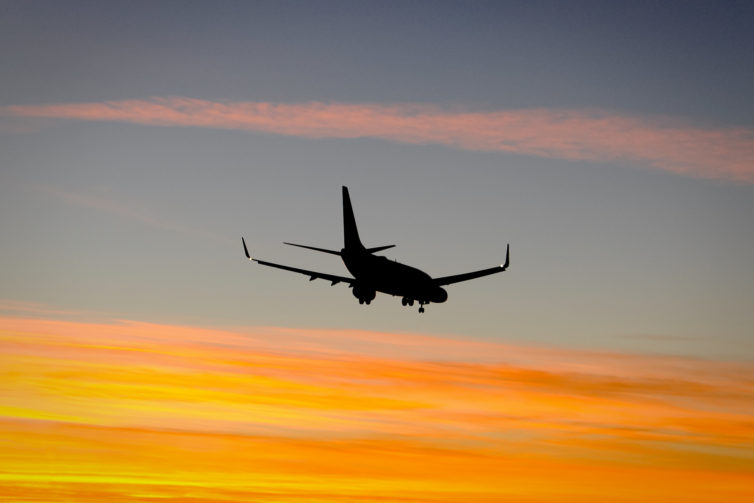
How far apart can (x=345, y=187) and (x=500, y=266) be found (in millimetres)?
21410

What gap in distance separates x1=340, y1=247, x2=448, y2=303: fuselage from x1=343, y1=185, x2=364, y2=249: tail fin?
4.94ft

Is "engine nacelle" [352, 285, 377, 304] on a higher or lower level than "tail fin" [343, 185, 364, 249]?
lower

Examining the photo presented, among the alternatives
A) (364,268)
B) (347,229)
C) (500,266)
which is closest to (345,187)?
(347,229)

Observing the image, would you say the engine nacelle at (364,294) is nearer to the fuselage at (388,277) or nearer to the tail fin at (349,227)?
the fuselage at (388,277)

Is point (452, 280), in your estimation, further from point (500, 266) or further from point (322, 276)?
point (322, 276)

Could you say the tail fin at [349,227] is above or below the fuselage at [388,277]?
above

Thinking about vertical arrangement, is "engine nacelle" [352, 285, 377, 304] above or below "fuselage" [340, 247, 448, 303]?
below

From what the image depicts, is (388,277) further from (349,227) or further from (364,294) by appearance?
(349,227)

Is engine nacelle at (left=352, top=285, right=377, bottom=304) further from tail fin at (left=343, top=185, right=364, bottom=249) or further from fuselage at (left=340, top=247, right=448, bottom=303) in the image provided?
tail fin at (left=343, top=185, right=364, bottom=249)

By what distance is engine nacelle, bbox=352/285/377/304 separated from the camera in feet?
324

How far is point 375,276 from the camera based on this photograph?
99.2 meters

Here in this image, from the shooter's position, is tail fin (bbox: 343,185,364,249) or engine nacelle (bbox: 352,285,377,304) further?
tail fin (bbox: 343,185,364,249)

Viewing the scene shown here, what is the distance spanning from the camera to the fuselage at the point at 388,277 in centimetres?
9912

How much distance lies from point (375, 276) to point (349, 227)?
957 centimetres
